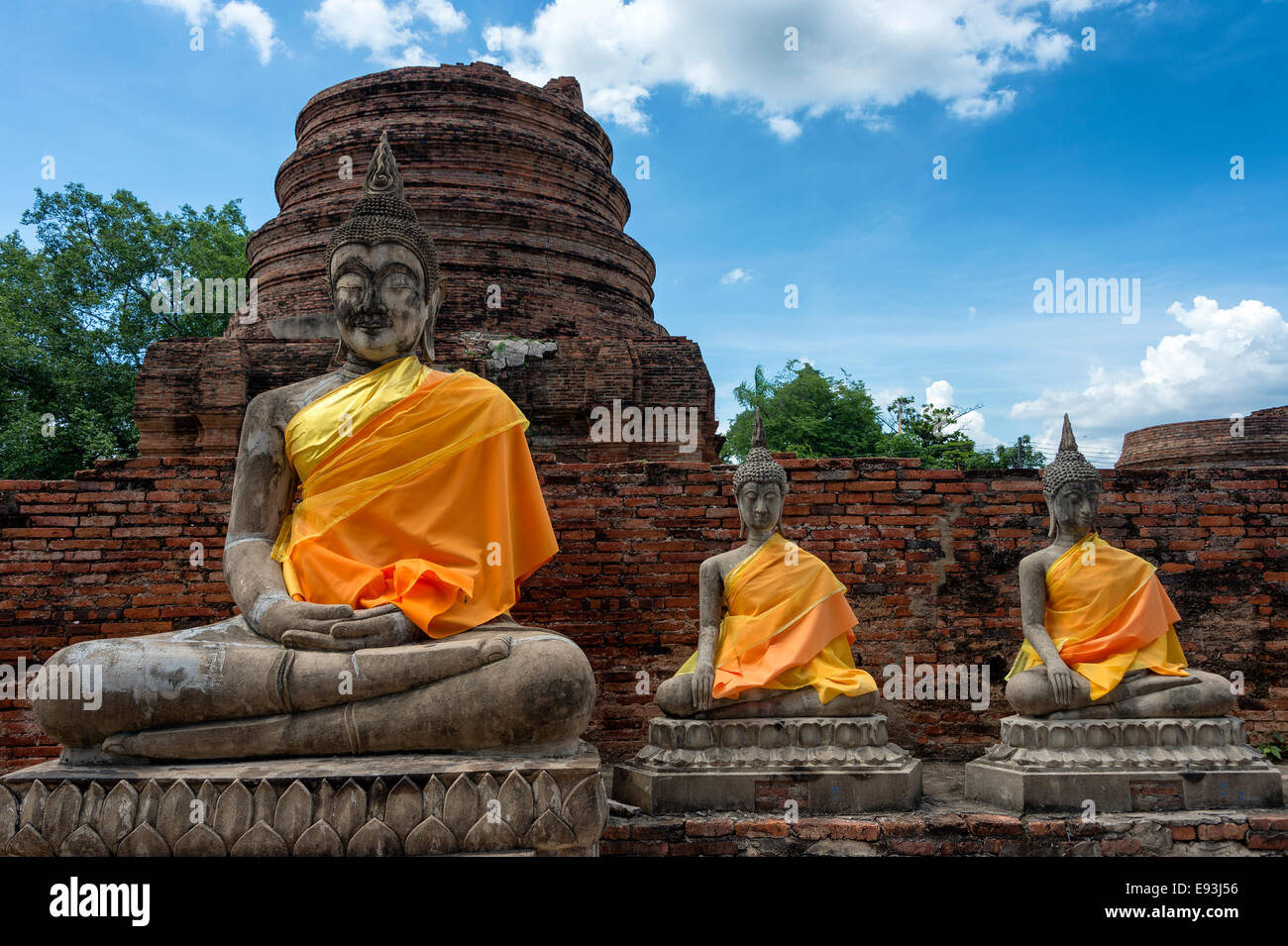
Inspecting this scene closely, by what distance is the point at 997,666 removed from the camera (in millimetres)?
5965

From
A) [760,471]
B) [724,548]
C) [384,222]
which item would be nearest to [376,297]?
[384,222]

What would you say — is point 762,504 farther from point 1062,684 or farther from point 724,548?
point 1062,684

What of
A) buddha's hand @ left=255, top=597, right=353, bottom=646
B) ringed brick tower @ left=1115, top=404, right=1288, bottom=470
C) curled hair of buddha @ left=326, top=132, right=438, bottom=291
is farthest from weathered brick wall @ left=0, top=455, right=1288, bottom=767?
ringed brick tower @ left=1115, top=404, right=1288, bottom=470

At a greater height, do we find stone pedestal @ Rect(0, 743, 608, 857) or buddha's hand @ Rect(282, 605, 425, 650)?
buddha's hand @ Rect(282, 605, 425, 650)

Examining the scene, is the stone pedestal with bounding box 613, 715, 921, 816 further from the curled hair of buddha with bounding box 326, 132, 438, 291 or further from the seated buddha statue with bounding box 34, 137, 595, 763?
the curled hair of buddha with bounding box 326, 132, 438, 291

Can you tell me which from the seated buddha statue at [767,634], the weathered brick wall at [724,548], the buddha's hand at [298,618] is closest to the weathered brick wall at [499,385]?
the weathered brick wall at [724,548]

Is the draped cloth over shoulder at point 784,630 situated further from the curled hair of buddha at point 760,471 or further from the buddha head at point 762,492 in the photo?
the curled hair of buddha at point 760,471

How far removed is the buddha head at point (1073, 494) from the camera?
4.77m

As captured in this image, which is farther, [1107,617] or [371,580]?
[1107,617]

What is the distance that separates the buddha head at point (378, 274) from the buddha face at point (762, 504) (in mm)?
2023

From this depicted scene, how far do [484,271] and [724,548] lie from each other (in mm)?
4688

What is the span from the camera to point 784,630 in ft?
14.7

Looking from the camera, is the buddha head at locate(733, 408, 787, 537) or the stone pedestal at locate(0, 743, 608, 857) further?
the buddha head at locate(733, 408, 787, 537)

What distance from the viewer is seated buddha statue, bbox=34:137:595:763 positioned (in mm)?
2842
